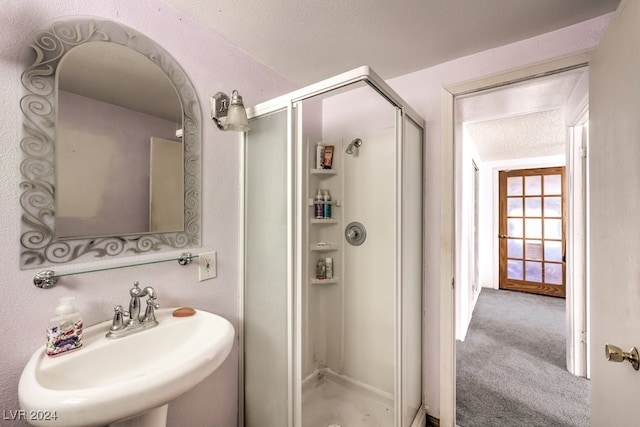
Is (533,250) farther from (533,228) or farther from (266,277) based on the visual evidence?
(266,277)

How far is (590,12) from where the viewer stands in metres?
1.22

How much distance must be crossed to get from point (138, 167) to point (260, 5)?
88cm

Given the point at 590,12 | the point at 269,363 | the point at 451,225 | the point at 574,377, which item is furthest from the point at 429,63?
the point at 574,377

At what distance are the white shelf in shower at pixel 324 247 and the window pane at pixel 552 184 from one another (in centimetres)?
431

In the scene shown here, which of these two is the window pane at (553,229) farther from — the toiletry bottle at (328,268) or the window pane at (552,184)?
the toiletry bottle at (328,268)

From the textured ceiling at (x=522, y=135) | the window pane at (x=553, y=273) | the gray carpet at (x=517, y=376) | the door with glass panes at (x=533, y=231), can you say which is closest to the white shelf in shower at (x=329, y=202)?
the gray carpet at (x=517, y=376)

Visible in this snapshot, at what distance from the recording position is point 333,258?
2148 millimetres

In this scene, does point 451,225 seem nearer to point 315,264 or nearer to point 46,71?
point 315,264

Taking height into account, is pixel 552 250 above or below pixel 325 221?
below

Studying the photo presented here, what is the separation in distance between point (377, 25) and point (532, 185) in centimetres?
464

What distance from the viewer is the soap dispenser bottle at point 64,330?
2.77 ft

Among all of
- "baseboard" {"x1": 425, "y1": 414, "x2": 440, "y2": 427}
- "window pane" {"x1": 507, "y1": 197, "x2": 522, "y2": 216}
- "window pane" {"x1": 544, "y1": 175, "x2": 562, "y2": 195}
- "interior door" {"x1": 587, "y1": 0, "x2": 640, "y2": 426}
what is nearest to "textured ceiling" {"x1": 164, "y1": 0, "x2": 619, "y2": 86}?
"interior door" {"x1": 587, "y1": 0, "x2": 640, "y2": 426}

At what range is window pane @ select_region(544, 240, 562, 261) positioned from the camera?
14.1ft

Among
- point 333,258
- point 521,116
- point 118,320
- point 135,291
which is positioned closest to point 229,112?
point 135,291
